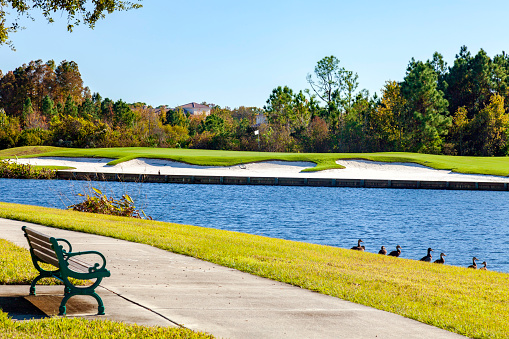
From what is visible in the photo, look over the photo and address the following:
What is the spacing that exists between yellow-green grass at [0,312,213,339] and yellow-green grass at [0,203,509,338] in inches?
121

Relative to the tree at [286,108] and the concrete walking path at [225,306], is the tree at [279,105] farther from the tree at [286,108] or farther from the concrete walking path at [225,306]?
the concrete walking path at [225,306]

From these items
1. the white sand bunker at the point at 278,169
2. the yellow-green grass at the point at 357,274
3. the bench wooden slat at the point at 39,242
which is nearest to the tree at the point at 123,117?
the white sand bunker at the point at 278,169

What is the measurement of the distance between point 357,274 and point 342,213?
1796cm

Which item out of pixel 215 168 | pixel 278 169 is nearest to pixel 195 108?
pixel 215 168

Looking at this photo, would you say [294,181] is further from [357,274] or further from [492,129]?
[357,274]

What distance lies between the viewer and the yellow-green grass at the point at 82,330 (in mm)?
5914

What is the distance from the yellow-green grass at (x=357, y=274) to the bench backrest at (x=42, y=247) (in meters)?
3.67

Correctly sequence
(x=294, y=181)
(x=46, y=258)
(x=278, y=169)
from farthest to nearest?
(x=278, y=169), (x=294, y=181), (x=46, y=258)

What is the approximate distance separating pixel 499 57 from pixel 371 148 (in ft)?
70.0

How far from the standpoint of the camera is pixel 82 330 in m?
6.11

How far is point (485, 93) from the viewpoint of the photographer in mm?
68188

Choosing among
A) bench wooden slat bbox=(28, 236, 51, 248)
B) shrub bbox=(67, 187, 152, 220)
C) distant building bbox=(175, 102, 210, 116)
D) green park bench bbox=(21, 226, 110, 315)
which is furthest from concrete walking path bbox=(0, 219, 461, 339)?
distant building bbox=(175, 102, 210, 116)

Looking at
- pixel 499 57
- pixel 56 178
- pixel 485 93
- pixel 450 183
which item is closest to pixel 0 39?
pixel 56 178

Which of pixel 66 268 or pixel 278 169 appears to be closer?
pixel 66 268
